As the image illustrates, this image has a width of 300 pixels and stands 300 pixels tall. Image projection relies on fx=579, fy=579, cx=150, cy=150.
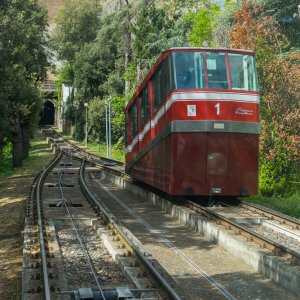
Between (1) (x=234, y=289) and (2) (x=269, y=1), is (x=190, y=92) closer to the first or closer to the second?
(1) (x=234, y=289)

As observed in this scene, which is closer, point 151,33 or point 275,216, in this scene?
point 275,216

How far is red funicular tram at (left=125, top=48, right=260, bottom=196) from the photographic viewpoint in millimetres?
15148

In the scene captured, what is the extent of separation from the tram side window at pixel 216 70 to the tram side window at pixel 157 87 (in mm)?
1685

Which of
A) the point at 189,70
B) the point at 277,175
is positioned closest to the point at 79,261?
the point at 189,70

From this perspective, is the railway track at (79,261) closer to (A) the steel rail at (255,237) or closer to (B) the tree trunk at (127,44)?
(A) the steel rail at (255,237)

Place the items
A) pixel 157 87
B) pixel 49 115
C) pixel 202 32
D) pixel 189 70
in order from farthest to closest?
1. pixel 49 115
2. pixel 202 32
3. pixel 157 87
4. pixel 189 70

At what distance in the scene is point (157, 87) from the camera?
17109 millimetres

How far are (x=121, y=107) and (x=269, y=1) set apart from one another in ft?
107

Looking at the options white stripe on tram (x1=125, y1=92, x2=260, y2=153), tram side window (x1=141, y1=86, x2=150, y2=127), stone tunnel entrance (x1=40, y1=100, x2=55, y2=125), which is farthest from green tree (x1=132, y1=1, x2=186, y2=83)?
stone tunnel entrance (x1=40, y1=100, x2=55, y2=125)

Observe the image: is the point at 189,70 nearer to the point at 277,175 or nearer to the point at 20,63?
the point at 277,175

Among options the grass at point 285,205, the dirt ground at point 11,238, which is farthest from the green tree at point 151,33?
the grass at point 285,205

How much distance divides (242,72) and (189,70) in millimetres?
1488

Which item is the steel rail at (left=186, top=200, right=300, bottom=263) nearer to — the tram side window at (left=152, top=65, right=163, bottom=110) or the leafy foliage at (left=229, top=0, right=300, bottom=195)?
the tram side window at (left=152, top=65, right=163, bottom=110)

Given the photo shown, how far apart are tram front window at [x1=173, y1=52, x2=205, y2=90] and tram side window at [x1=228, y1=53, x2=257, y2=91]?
2.82 ft
